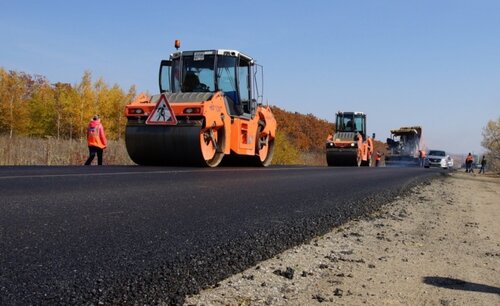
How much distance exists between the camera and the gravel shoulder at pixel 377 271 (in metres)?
2.45

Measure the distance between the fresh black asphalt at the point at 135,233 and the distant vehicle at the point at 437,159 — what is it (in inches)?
1286

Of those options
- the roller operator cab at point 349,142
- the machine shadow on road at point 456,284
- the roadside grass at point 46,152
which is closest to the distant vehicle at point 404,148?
the roller operator cab at point 349,142

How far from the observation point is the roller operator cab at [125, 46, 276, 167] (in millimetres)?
10055

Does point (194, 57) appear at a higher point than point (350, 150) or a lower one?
higher

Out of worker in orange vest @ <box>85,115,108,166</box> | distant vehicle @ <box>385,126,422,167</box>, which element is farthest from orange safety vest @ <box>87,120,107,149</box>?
distant vehicle @ <box>385,126,422,167</box>

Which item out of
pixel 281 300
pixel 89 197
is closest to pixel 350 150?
pixel 89 197

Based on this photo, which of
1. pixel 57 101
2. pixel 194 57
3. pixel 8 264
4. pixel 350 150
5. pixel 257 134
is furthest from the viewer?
pixel 57 101

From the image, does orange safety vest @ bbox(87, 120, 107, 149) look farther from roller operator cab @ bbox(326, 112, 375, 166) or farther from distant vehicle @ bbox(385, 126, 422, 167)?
distant vehicle @ bbox(385, 126, 422, 167)

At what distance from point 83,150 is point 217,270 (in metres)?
18.3

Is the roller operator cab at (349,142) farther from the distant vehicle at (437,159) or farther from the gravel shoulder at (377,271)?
the gravel shoulder at (377,271)

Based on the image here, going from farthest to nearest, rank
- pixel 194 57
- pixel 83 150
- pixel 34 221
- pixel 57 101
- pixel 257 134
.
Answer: pixel 57 101, pixel 83 150, pixel 257 134, pixel 194 57, pixel 34 221

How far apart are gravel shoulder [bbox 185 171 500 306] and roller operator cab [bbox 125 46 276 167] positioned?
5.89m

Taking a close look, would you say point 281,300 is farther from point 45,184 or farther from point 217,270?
point 45,184

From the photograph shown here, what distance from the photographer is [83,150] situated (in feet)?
64.3
